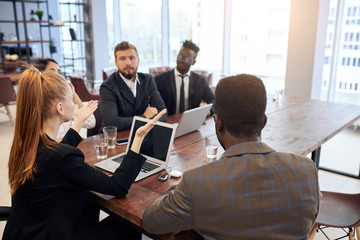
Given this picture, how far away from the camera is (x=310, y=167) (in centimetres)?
107

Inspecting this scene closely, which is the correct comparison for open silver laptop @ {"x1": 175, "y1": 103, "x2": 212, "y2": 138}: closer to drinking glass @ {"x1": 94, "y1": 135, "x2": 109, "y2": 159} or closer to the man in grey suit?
the man in grey suit

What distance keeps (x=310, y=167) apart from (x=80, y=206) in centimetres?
95

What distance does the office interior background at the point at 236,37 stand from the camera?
5004 millimetres

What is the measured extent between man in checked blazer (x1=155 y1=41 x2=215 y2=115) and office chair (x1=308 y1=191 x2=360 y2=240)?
1496 mm

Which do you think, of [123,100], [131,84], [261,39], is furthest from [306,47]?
[123,100]

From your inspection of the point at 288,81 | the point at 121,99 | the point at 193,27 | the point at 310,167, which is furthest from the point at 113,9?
the point at 310,167

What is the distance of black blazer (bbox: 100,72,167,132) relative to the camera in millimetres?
2463

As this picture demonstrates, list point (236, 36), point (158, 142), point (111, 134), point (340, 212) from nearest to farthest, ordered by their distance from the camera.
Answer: point (158, 142)
point (340, 212)
point (111, 134)
point (236, 36)

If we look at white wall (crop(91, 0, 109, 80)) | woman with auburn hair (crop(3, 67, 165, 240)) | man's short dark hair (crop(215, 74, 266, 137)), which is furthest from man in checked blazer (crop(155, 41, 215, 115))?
white wall (crop(91, 0, 109, 80))

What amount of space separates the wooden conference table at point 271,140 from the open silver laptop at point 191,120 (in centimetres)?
5

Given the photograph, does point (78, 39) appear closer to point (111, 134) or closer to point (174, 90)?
point (174, 90)

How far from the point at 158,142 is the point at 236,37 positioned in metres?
5.45

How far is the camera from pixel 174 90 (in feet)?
10.3

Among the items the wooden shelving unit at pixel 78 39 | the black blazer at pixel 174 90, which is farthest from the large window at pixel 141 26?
the black blazer at pixel 174 90
